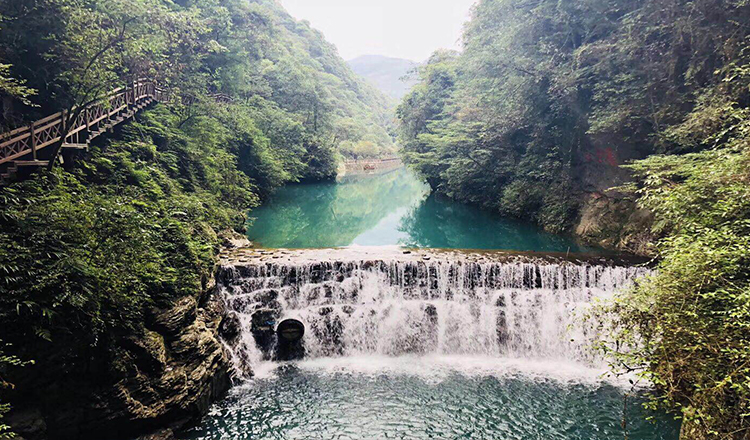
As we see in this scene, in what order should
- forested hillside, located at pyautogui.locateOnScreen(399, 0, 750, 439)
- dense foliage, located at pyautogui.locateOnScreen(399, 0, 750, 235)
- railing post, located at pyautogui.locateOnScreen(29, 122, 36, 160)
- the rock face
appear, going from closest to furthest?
forested hillside, located at pyautogui.locateOnScreen(399, 0, 750, 439) → the rock face → railing post, located at pyautogui.locateOnScreen(29, 122, 36, 160) → dense foliage, located at pyautogui.locateOnScreen(399, 0, 750, 235)

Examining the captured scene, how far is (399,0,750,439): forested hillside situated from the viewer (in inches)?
183

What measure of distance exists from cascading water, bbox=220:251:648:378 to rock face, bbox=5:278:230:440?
199 centimetres

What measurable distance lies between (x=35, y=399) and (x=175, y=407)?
1.93 metres

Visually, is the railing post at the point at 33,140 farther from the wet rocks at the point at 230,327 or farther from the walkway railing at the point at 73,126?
the wet rocks at the point at 230,327

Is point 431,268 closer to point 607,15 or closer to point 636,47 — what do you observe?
point 636,47

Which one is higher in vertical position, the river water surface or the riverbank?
the riverbank

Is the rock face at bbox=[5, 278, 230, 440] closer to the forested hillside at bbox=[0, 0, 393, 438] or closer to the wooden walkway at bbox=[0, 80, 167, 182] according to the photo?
the forested hillside at bbox=[0, 0, 393, 438]

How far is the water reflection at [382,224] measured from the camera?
16.6m

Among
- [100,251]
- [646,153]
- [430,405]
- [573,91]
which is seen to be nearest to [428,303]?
[430,405]

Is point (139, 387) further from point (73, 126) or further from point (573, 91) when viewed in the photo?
point (573, 91)

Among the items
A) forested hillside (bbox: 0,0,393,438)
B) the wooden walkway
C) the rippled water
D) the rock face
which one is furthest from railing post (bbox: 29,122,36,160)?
the rippled water

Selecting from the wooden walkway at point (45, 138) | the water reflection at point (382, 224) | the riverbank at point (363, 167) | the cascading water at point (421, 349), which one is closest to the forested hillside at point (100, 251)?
the wooden walkway at point (45, 138)

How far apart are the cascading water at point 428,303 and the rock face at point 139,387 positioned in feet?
6.52

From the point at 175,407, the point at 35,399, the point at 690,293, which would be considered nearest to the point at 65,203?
the point at 35,399
